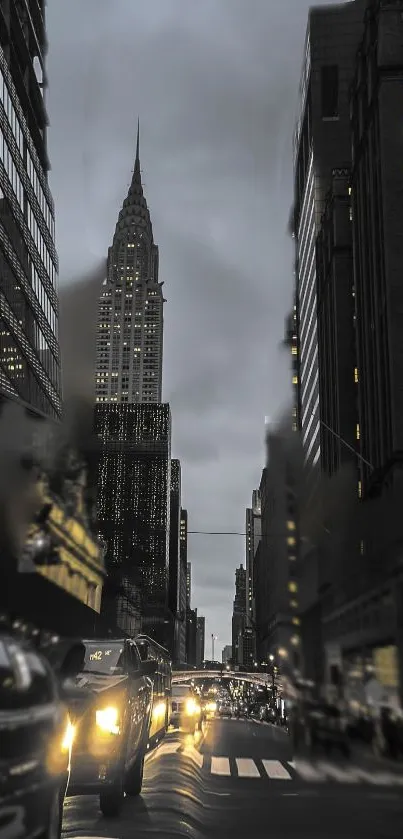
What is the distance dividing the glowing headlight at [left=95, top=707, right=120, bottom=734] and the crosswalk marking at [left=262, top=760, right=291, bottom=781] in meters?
1.80

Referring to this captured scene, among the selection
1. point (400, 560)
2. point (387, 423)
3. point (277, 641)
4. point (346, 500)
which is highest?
point (387, 423)

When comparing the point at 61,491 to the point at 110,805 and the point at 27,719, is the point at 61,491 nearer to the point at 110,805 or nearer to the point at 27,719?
the point at 27,719

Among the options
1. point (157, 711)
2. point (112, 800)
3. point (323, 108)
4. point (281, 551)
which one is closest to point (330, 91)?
point (323, 108)

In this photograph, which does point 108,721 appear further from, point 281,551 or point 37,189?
point 37,189

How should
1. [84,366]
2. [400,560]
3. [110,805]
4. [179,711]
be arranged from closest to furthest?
[400,560], [84,366], [110,805], [179,711]

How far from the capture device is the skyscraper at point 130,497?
12.4 feet

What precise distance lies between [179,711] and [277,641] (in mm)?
28511

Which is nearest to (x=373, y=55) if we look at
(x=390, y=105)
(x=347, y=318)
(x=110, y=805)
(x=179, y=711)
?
(x=390, y=105)

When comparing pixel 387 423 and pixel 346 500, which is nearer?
pixel 346 500

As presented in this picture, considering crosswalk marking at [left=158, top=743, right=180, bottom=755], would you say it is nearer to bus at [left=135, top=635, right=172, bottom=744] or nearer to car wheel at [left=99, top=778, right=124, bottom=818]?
bus at [left=135, top=635, right=172, bottom=744]

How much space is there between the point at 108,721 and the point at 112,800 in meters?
1.54

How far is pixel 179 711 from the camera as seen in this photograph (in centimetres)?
2989

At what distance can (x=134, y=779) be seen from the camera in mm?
8461

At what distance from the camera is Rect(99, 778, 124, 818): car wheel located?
6.81 m
